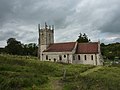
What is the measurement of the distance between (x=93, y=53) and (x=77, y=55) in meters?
4.67

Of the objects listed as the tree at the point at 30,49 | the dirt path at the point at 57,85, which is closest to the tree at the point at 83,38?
the tree at the point at 30,49

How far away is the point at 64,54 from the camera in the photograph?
61250 millimetres

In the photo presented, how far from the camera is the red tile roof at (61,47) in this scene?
202 feet

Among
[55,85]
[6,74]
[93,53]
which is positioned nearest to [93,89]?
[55,85]

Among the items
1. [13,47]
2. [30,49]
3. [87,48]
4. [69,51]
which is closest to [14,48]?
[13,47]

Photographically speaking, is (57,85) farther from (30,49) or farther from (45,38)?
(30,49)

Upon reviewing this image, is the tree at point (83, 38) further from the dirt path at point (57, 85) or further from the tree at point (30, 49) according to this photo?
the dirt path at point (57, 85)

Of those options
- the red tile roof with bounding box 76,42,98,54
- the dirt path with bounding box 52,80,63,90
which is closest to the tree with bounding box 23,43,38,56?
the red tile roof with bounding box 76,42,98,54

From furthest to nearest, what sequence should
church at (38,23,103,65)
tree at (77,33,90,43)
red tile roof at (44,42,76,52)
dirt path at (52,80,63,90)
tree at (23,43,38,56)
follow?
tree at (23,43,38,56) < tree at (77,33,90,43) < red tile roof at (44,42,76,52) < church at (38,23,103,65) < dirt path at (52,80,63,90)

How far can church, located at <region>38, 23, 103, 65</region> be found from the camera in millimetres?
59594

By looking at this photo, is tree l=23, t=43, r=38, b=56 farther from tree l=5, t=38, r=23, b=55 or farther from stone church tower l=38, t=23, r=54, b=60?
stone church tower l=38, t=23, r=54, b=60

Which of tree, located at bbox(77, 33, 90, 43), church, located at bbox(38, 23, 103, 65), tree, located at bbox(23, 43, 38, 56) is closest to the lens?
church, located at bbox(38, 23, 103, 65)

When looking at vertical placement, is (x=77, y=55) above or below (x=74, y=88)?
above

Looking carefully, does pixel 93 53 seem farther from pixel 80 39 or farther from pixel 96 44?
pixel 80 39
